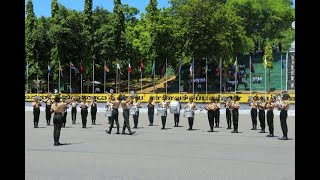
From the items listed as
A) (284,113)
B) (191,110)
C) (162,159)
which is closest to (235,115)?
(191,110)

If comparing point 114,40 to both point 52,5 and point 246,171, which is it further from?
point 246,171

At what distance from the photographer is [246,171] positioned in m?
10.5

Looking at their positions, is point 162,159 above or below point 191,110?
below

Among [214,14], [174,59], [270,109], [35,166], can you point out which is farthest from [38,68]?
[35,166]

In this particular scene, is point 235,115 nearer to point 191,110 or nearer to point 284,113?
point 191,110

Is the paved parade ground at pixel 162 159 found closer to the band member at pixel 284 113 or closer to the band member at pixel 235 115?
the band member at pixel 284 113

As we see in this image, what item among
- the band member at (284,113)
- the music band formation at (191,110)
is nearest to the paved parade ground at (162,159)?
the band member at (284,113)

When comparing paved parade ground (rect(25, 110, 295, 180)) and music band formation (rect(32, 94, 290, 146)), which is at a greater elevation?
music band formation (rect(32, 94, 290, 146))

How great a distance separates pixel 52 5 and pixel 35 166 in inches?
2752

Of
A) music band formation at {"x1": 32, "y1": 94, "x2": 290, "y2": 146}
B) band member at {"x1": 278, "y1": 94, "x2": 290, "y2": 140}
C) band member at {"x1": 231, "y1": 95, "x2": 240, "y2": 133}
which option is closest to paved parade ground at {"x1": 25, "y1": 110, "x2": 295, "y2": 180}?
band member at {"x1": 278, "y1": 94, "x2": 290, "y2": 140}

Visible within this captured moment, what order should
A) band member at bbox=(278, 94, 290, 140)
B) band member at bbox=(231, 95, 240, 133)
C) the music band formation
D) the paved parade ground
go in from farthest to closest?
A: band member at bbox=(231, 95, 240, 133)
band member at bbox=(278, 94, 290, 140)
the music band formation
the paved parade ground

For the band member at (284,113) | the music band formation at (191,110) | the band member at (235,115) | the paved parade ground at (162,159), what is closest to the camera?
the paved parade ground at (162,159)

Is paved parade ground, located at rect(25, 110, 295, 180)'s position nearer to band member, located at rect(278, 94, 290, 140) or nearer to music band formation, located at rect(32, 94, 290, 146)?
band member, located at rect(278, 94, 290, 140)

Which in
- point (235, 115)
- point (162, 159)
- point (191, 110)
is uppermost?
point (191, 110)
